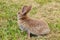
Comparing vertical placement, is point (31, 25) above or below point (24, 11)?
below

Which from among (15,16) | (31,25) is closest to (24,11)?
(31,25)

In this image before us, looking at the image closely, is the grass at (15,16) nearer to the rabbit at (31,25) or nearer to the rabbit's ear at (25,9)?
the rabbit at (31,25)

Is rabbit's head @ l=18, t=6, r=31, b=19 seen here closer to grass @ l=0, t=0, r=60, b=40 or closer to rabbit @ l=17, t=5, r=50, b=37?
rabbit @ l=17, t=5, r=50, b=37

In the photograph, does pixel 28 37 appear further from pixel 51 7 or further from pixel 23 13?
pixel 51 7

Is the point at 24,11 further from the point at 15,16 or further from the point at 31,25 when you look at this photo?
the point at 15,16

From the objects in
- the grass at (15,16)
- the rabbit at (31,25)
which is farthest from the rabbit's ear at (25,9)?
the grass at (15,16)

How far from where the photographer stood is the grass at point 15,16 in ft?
16.2

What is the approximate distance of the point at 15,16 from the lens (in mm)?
5684

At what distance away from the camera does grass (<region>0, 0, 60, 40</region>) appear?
495 cm

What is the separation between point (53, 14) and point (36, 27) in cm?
122

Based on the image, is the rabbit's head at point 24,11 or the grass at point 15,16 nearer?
the rabbit's head at point 24,11

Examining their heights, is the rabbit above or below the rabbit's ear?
below

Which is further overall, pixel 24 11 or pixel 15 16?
pixel 15 16

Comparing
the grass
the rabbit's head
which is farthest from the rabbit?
the grass
